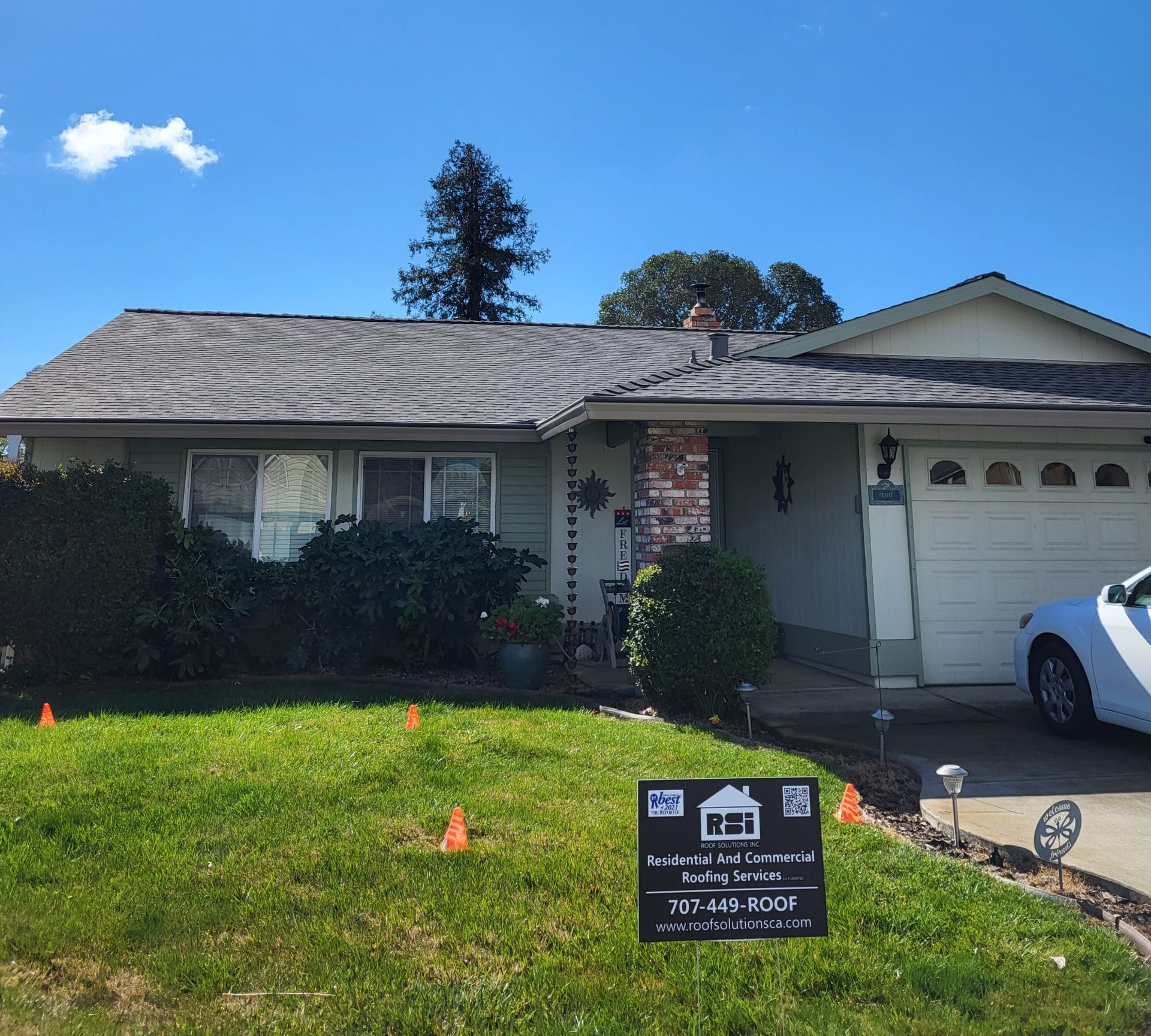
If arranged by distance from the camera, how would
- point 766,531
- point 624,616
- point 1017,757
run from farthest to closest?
point 766,531
point 624,616
point 1017,757

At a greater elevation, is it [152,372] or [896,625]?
[152,372]

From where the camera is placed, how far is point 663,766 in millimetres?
4895

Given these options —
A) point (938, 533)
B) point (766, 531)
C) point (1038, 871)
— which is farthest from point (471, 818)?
point (766, 531)

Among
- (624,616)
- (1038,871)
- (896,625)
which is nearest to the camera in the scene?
(1038,871)

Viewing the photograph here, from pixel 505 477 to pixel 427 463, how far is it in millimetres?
967

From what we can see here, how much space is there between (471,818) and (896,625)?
204 inches

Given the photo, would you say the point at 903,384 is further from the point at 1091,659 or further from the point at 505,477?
the point at 505,477

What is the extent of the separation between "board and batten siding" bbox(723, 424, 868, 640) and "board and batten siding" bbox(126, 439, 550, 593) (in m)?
2.73

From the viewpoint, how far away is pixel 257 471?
9664 mm

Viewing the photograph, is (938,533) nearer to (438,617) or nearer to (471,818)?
(438,617)

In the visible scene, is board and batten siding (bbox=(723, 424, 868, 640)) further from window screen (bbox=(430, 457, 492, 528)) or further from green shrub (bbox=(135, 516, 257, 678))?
green shrub (bbox=(135, 516, 257, 678))

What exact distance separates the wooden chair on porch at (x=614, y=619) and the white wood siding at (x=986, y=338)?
133 inches

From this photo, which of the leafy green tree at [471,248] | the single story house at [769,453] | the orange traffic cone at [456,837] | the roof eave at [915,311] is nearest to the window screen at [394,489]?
the single story house at [769,453]

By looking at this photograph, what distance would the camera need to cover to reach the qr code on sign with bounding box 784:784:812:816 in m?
2.43
